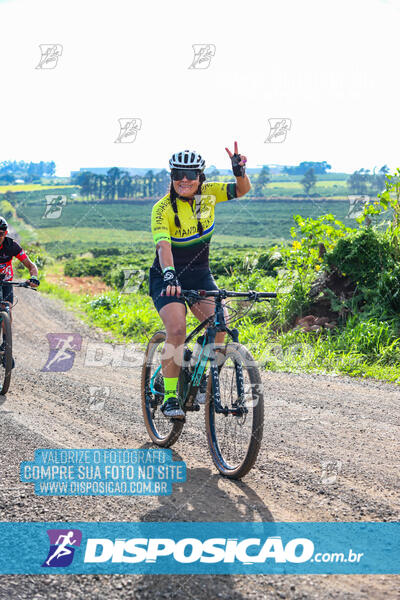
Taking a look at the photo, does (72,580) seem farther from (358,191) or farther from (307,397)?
(358,191)

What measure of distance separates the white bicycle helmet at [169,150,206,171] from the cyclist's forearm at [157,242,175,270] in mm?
753

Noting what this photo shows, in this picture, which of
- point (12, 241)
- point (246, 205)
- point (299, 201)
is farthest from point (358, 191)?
point (12, 241)

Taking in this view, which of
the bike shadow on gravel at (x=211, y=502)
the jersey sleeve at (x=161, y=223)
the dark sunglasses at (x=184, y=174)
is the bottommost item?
the bike shadow on gravel at (x=211, y=502)

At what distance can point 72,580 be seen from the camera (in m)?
3.33

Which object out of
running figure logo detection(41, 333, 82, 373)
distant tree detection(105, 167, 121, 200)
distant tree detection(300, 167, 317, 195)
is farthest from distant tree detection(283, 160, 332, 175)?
running figure logo detection(41, 333, 82, 373)

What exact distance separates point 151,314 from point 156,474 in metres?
11.0

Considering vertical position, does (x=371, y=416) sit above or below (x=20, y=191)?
below

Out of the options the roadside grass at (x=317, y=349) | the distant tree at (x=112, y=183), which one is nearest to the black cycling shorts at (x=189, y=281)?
the roadside grass at (x=317, y=349)

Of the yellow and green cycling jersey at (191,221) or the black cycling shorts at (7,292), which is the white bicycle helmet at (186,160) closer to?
the yellow and green cycling jersey at (191,221)

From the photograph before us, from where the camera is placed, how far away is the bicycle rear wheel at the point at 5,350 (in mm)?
8109

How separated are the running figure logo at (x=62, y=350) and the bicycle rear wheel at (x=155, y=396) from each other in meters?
4.20

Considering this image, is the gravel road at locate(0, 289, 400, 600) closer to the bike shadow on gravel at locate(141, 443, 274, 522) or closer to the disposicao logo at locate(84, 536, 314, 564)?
the bike shadow on gravel at locate(141, 443, 274, 522)

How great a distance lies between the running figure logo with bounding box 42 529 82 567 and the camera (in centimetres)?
352

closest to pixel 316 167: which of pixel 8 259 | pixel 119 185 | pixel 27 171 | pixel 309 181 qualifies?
pixel 309 181
